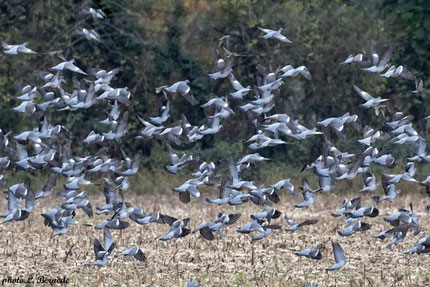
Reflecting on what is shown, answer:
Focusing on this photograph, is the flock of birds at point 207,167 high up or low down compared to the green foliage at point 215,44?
up

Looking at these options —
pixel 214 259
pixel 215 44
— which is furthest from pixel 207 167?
pixel 215 44

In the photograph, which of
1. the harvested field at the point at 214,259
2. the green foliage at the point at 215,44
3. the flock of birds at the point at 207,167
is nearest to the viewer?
the harvested field at the point at 214,259

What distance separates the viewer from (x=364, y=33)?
26.0 m

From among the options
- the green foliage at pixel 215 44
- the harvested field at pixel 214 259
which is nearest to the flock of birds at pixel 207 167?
the harvested field at pixel 214 259

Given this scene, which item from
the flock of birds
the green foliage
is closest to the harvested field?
the flock of birds

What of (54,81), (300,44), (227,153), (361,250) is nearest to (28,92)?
(54,81)

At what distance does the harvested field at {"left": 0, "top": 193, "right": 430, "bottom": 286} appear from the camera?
11.0 m

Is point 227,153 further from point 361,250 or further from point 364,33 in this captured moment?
point 361,250

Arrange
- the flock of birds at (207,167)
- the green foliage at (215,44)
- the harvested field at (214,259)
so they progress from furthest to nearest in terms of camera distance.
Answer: the green foliage at (215,44), the flock of birds at (207,167), the harvested field at (214,259)

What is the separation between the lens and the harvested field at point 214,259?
1104 centimetres

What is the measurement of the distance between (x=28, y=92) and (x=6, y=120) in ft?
35.3

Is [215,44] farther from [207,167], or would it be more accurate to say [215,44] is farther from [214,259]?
[214,259]

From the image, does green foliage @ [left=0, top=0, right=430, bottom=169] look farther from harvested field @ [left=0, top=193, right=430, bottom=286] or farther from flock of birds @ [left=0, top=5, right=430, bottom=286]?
flock of birds @ [left=0, top=5, right=430, bottom=286]

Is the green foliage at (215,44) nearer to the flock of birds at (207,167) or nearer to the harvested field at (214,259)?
the harvested field at (214,259)
